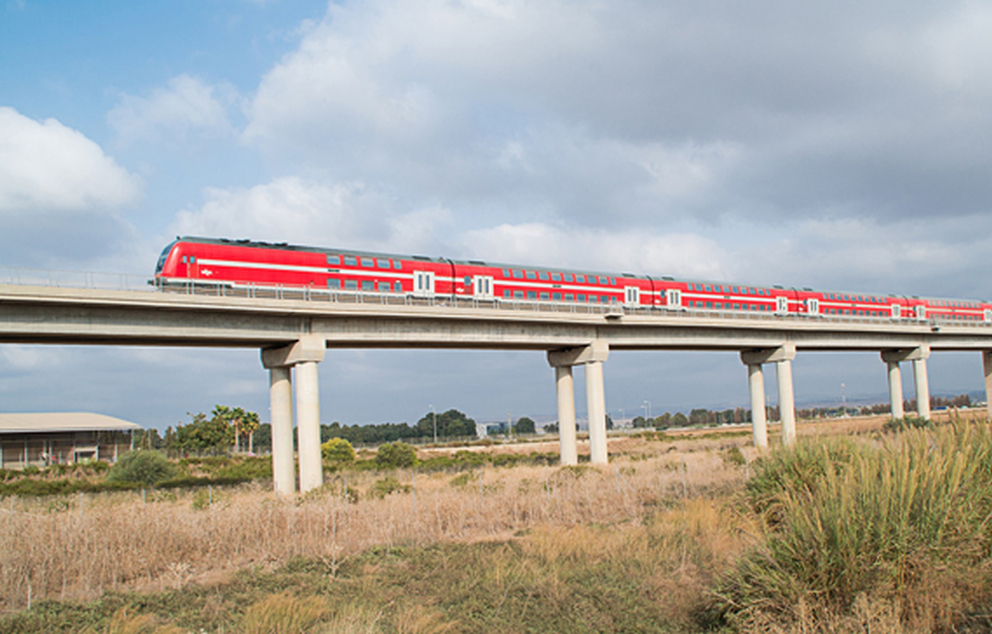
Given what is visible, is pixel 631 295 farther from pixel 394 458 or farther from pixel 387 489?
pixel 387 489

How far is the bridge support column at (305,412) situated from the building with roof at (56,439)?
125ft

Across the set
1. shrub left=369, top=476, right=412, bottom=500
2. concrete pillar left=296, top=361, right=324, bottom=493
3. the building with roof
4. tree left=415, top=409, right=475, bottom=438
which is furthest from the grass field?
tree left=415, top=409, right=475, bottom=438

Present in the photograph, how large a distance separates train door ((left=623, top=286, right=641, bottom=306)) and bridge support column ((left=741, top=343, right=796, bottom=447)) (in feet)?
43.6

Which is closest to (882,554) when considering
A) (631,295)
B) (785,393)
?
(631,295)

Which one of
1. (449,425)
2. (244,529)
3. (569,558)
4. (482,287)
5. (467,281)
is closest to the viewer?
(569,558)

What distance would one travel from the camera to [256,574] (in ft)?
46.2

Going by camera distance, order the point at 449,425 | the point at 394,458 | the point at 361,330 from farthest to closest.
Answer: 1. the point at 449,425
2. the point at 394,458
3. the point at 361,330

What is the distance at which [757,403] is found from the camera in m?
52.4

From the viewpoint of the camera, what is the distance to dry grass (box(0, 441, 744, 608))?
14352 mm

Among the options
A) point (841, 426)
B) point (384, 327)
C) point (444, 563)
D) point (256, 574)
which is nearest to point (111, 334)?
point (384, 327)

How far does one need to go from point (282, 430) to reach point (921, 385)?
6218cm

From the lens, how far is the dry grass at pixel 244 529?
1435cm

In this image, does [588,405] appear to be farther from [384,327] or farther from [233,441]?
[233,441]

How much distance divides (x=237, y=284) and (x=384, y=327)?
24.8 feet
